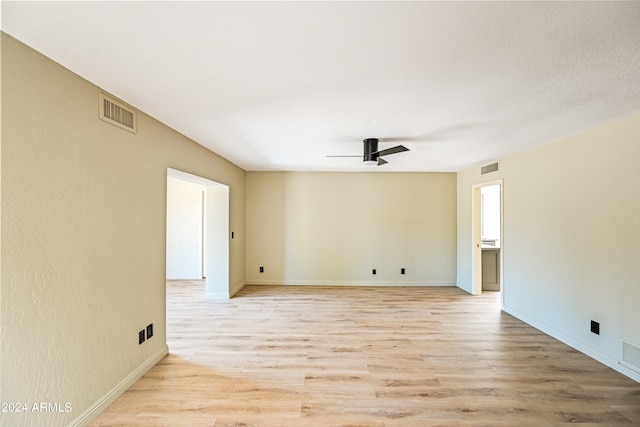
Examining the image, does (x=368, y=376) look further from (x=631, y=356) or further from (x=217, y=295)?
(x=217, y=295)

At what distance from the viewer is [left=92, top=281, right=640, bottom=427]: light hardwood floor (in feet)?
6.79

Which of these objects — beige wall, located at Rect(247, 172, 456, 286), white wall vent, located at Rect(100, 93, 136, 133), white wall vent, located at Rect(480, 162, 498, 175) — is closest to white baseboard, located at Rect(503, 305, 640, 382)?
beige wall, located at Rect(247, 172, 456, 286)

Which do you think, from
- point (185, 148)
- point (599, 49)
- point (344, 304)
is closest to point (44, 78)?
point (185, 148)

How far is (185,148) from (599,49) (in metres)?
3.63

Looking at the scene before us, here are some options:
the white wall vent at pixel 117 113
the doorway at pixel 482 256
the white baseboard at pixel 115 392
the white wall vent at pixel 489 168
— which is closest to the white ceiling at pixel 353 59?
the white wall vent at pixel 117 113

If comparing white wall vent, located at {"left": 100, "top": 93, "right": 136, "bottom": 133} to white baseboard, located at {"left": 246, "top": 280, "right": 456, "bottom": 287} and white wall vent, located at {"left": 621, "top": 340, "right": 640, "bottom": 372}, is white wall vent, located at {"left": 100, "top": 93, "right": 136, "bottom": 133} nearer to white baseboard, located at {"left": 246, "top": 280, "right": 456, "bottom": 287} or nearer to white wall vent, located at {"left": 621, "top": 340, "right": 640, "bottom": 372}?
white baseboard, located at {"left": 246, "top": 280, "right": 456, "bottom": 287}

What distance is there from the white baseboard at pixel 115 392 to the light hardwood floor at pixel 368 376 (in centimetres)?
5

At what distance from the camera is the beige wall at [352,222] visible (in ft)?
19.6

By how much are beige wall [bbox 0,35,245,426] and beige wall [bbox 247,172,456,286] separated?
10.9 feet

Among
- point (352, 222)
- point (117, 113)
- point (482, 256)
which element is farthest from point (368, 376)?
point (482, 256)

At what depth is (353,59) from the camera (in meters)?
1.65

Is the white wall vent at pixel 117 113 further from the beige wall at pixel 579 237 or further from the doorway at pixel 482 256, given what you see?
the doorway at pixel 482 256

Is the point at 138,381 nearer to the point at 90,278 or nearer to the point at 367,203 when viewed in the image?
the point at 90,278

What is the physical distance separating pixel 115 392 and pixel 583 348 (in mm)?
4582
